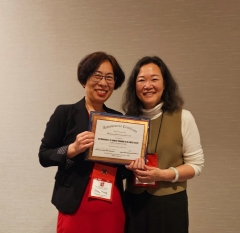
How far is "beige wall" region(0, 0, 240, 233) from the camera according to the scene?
163cm

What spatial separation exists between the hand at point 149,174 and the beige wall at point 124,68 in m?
0.77

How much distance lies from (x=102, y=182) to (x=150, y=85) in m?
0.51

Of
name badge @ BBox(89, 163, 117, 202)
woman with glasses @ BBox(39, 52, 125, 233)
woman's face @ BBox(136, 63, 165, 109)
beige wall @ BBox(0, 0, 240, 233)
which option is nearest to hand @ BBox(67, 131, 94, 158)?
woman with glasses @ BBox(39, 52, 125, 233)

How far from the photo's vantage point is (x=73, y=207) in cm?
102

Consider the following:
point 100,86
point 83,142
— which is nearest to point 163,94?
point 100,86

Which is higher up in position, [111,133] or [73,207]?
[111,133]

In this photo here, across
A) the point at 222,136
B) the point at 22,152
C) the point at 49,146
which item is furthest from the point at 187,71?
the point at 22,152

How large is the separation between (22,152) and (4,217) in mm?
551

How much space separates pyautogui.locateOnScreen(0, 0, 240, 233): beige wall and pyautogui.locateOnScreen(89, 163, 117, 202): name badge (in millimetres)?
726

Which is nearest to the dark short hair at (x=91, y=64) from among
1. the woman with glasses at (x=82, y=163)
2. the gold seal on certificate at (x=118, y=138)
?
the woman with glasses at (x=82, y=163)

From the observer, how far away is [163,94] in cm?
121

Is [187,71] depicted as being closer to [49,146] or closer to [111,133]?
[111,133]

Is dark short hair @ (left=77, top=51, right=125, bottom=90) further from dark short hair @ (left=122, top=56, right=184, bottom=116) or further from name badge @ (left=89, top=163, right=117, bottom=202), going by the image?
name badge @ (left=89, top=163, right=117, bottom=202)

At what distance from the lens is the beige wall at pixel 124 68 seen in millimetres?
1630
